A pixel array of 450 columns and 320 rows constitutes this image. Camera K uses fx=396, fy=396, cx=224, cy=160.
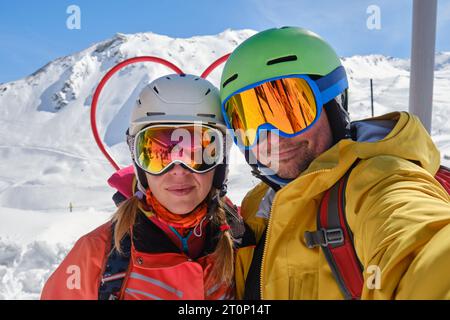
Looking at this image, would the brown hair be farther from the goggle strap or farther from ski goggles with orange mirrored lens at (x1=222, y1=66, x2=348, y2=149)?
the goggle strap

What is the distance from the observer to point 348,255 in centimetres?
141

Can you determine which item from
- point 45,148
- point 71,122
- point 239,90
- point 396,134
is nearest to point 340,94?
point 239,90

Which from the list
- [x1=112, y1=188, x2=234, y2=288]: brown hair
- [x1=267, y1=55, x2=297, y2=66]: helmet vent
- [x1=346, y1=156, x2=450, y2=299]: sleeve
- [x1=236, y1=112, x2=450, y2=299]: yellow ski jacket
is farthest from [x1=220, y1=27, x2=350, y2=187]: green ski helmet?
[x1=346, y1=156, x2=450, y2=299]: sleeve

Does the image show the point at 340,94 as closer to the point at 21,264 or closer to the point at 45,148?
the point at 21,264

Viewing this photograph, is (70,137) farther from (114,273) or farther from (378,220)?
(378,220)

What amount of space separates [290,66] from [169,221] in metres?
1.07

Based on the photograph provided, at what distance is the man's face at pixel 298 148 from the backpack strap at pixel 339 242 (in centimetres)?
53

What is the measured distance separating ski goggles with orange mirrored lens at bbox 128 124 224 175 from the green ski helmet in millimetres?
271

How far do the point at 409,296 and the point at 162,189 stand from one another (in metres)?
1.63

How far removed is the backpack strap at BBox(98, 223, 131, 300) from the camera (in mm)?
1902

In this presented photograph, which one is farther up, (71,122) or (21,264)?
(21,264)

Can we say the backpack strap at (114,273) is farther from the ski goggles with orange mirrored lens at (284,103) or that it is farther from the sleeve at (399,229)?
the sleeve at (399,229)

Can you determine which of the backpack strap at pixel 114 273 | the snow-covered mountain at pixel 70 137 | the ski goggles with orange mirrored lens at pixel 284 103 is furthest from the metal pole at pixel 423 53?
the snow-covered mountain at pixel 70 137

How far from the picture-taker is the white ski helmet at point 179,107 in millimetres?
2428
